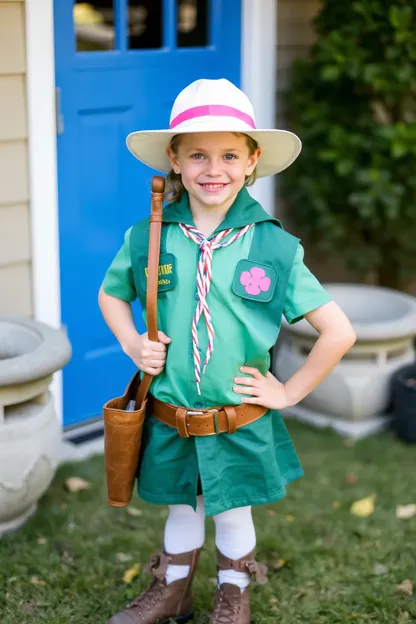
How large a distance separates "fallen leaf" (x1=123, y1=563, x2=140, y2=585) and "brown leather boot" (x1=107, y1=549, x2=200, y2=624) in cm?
27

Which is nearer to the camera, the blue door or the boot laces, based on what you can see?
the boot laces

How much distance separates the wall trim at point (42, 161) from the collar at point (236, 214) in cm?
134

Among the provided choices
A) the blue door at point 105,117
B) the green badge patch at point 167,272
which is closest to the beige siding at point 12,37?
the blue door at point 105,117

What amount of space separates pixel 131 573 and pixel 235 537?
1.89ft

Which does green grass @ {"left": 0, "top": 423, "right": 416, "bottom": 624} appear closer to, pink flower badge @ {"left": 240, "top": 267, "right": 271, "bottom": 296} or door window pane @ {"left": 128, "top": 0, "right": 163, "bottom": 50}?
pink flower badge @ {"left": 240, "top": 267, "right": 271, "bottom": 296}

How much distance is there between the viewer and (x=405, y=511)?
3.67 metres

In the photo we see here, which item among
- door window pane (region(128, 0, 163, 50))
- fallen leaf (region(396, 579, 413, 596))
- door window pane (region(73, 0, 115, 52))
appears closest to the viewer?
fallen leaf (region(396, 579, 413, 596))

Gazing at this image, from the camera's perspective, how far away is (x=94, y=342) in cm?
430

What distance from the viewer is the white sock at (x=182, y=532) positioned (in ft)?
8.94

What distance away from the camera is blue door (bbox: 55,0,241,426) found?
395 cm

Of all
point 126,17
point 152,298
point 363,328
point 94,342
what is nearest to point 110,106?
point 126,17

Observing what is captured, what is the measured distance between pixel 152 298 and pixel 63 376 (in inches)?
73.3

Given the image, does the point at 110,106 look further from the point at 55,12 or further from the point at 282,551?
the point at 282,551

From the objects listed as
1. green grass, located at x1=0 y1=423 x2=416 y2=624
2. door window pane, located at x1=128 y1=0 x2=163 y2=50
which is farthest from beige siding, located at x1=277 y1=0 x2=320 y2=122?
green grass, located at x1=0 y1=423 x2=416 y2=624
